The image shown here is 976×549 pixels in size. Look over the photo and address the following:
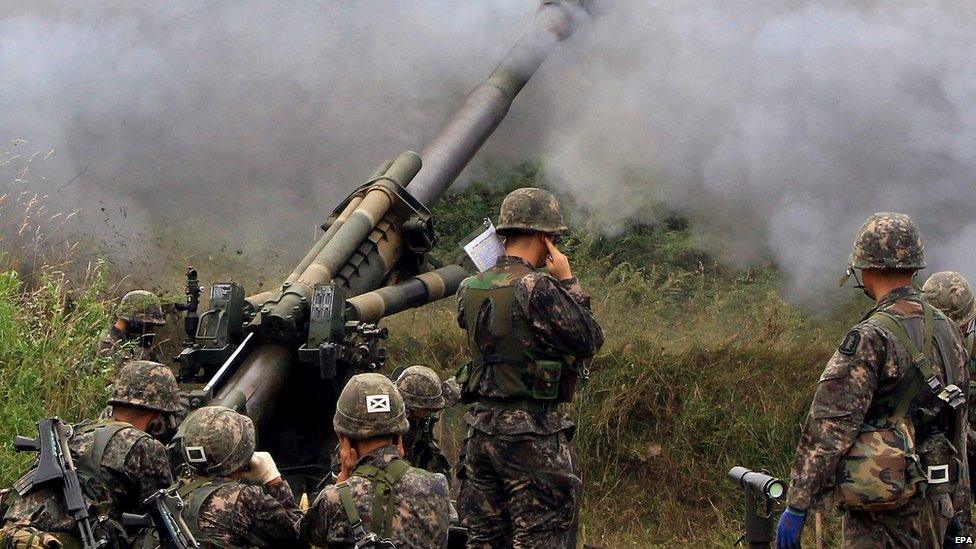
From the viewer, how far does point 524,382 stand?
17.5 feet

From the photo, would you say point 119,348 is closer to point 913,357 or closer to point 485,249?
point 485,249

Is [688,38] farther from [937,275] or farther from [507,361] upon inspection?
[507,361]

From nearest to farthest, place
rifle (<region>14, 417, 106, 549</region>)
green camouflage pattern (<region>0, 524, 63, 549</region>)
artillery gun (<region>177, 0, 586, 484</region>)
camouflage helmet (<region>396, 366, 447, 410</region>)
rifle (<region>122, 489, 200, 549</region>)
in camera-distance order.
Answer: rifle (<region>122, 489, 200, 549</region>) → green camouflage pattern (<region>0, 524, 63, 549</region>) → rifle (<region>14, 417, 106, 549</region>) → camouflage helmet (<region>396, 366, 447, 410</region>) → artillery gun (<region>177, 0, 586, 484</region>)

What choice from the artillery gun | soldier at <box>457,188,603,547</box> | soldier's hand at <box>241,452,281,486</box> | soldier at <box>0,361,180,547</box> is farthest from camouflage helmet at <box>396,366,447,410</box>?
soldier's hand at <box>241,452,281,486</box>

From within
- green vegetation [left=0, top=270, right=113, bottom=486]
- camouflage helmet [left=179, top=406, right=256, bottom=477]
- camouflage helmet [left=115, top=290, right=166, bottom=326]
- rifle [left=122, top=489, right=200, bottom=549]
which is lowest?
rifle [left=122, top=489, right=200, bottom=549]

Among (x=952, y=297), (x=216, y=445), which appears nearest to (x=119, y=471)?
(x=216, y=445)

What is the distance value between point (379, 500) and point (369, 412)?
363 mm

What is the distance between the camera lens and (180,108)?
36.6 feet

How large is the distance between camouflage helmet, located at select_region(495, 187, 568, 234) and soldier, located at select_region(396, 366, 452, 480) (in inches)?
56.6

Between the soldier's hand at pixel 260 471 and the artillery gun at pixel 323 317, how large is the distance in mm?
2118

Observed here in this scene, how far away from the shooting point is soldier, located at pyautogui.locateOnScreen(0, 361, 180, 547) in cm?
471

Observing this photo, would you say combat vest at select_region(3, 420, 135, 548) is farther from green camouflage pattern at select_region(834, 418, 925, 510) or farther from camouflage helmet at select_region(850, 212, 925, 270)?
camouflage helmet at select_region(850, 212, 925, 270)

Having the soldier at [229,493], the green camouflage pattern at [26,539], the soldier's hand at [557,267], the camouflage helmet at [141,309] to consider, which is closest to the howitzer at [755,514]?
the soldier's hand at [557,267]

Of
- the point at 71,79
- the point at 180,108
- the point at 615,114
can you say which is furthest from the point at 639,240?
the point at 71,79
